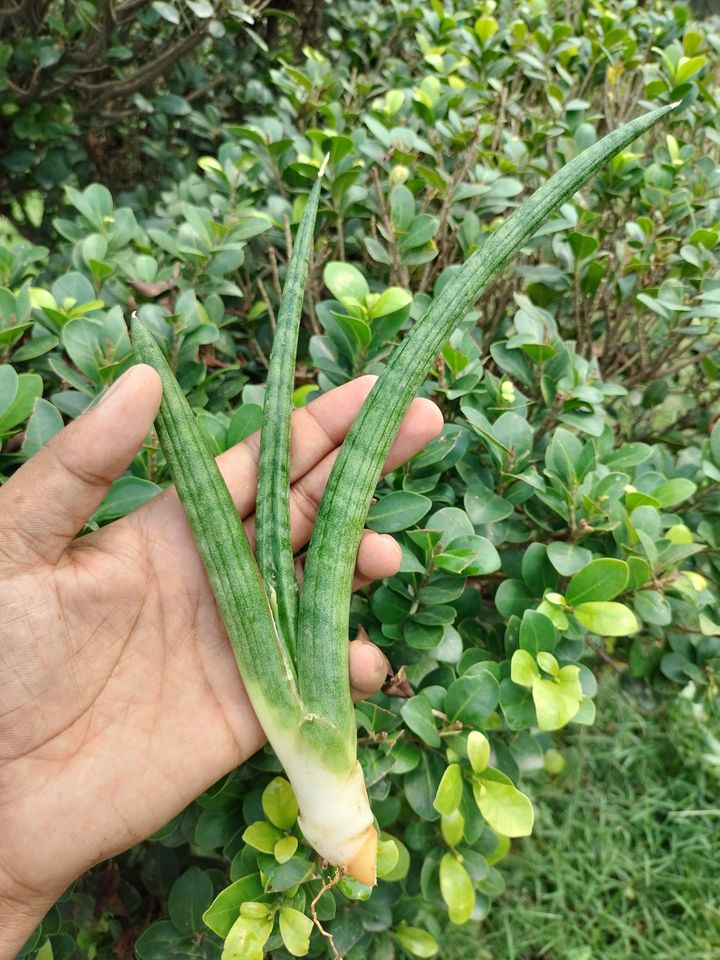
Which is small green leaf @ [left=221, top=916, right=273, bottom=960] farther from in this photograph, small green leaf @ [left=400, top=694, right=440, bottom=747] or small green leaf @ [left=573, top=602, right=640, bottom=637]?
small green leaf @ [left=573, top=602, right=640, bottom=637]

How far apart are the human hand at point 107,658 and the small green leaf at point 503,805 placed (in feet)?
0.98

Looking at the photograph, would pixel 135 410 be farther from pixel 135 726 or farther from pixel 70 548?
pixel 135 726

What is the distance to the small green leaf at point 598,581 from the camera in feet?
4.82

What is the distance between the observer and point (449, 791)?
1371mm

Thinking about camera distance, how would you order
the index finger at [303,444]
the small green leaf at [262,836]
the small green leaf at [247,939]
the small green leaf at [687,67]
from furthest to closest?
the small green leaf at [687,67] < the index finger at [303,444] < the small green leaf at [262,836] < the small green leaf at [247,939]


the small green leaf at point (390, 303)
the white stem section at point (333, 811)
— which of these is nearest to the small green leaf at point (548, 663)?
the white stem section at point (333, 811)

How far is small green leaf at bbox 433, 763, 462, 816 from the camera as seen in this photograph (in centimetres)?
135

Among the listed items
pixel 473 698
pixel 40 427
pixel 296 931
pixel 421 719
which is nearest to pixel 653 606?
pixel 473 698

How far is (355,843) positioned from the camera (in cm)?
140

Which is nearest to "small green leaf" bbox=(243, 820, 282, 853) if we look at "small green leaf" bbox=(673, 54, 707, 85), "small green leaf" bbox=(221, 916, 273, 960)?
"small green leaf" bbox=(221, 916, 273, 960)

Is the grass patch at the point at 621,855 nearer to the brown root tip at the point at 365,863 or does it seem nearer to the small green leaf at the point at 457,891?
the small green leaf at the point at 457,891

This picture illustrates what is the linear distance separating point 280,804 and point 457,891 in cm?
46

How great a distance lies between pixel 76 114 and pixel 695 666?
343 centimetres

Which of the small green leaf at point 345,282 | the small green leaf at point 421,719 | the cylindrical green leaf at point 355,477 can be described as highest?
the small green leaf at point 345,282
